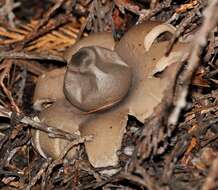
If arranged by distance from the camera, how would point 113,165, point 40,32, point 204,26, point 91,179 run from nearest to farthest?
point 204,26 → point 113,165 → point 91,179 → point 40,32

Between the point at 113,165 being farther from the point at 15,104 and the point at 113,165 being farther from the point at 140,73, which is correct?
the point at 15,104

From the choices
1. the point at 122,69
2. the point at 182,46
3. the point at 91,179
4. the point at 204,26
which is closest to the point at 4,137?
the point at 91,179

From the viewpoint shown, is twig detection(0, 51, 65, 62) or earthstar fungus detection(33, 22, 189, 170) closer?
earthstar fungus detection(33, 22, 189, 170)

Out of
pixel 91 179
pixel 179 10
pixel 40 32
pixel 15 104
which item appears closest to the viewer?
pixel 91 179

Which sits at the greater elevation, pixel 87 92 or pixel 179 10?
pixel 179 10

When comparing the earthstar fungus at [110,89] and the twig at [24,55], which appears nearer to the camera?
A: the earthstar fungus at [110,89]

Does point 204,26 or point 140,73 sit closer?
point 204,26

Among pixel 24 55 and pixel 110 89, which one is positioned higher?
pixel 24 55

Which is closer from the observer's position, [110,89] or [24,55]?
[110,89]
